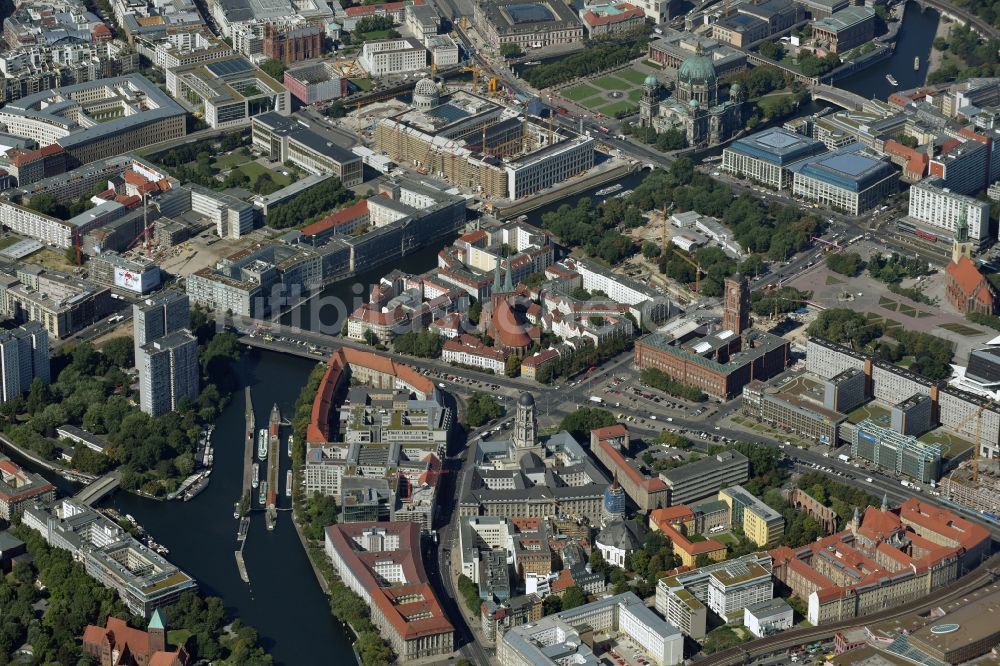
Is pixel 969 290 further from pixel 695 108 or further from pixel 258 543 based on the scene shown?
pixel 258 543

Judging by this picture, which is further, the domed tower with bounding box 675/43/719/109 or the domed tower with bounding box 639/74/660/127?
the domed tower with bounding box 639/74/660/127

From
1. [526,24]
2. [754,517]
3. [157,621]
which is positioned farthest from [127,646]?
[526,24]

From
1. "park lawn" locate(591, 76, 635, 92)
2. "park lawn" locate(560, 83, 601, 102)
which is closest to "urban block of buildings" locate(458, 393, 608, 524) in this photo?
"park lawn" locate(560, 83, 601, 102)

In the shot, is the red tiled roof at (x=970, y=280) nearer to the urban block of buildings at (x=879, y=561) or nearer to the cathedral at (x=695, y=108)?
the urban block of buildings at (x=879, y=561)

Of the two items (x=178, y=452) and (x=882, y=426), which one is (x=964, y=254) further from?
(x=178, y=452)

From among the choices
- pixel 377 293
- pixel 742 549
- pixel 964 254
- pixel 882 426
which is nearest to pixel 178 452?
pixel 377 293

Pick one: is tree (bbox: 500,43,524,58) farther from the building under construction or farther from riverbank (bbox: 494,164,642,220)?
riverbank (bbox: 494,164,642,220)
